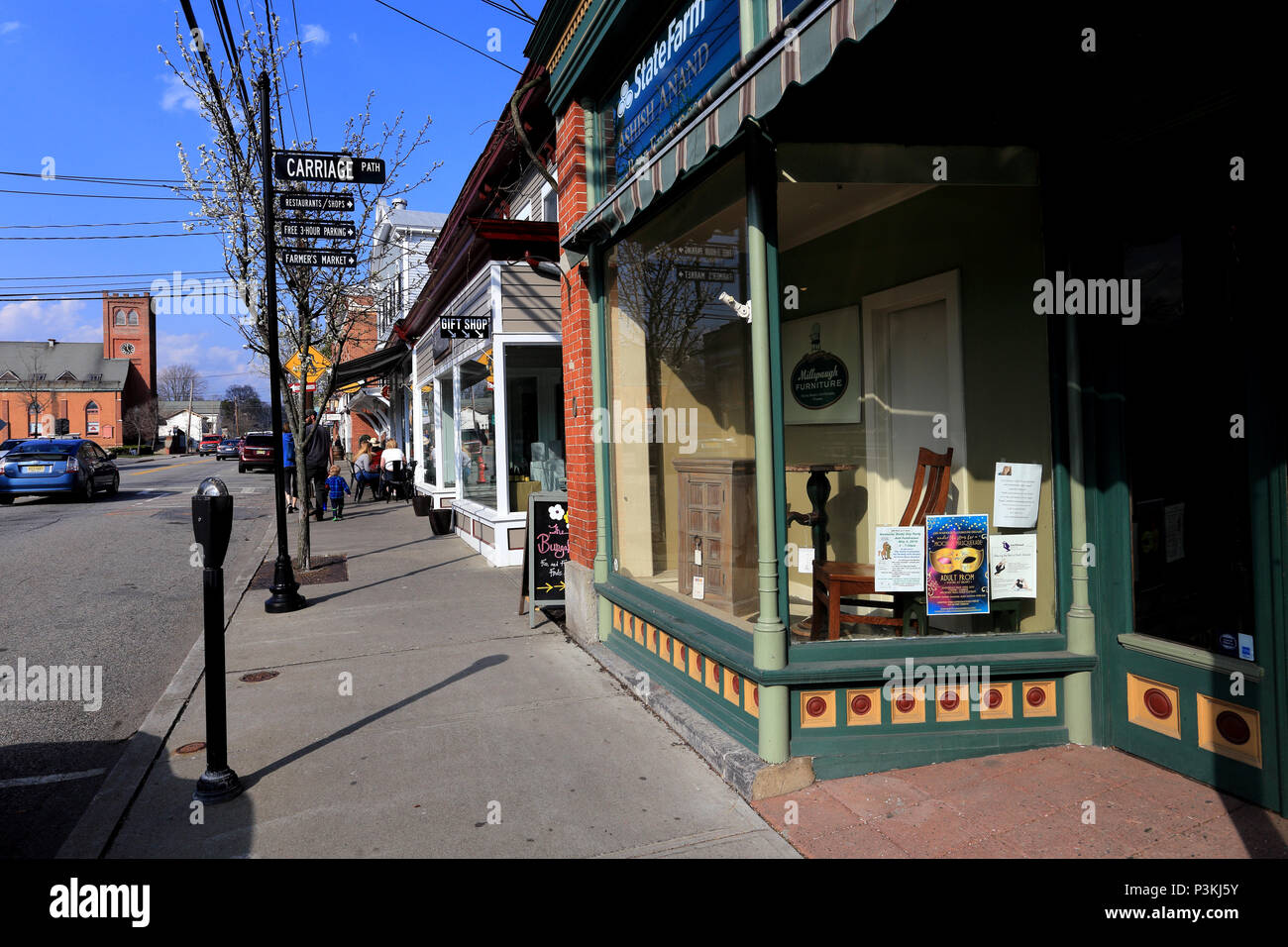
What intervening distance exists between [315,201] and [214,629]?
666cm

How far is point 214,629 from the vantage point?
3.96m

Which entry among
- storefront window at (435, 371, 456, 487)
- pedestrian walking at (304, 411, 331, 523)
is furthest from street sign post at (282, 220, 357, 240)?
pedestrian walking at (304, 411, 331, 523)

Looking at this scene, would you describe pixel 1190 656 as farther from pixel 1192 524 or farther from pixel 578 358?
pixel 578 358

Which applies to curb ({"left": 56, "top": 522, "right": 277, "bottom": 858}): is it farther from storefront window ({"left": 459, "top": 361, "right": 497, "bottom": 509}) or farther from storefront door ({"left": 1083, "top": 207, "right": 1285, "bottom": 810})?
storefront window ({"left": 459, "top": 361, "right": 497, "bottom": 509})

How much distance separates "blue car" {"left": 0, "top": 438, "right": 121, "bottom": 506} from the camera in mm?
20562

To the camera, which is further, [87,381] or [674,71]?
[87,381]

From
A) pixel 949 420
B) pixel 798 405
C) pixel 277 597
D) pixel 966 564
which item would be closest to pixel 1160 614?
pixel 966 564

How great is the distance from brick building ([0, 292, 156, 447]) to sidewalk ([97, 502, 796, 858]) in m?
76.0

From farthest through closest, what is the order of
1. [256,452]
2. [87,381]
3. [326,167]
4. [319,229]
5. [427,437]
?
[87,381] < [256,452] < [427,437] < [319,229] < [326,167]

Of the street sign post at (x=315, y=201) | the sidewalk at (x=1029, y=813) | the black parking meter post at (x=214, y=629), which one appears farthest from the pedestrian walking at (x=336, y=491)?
the sidewalk at (x=1029, y=813)

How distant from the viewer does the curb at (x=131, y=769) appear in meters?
3.69
